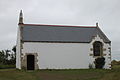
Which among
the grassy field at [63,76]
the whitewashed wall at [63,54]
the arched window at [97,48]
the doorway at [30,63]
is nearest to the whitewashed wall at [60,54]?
the whitewashed wall at [63,54]

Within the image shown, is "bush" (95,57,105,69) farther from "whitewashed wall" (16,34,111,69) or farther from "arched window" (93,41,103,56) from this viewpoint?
"arched window" (93,41,103,56)

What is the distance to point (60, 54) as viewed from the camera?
35.1m

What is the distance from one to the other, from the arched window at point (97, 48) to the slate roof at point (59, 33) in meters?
1.05

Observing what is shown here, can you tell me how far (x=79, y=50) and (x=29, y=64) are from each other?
774 cm

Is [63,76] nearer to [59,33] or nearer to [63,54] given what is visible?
[63,54]

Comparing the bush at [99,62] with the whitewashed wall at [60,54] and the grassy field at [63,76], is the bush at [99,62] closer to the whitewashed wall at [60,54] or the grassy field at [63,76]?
the whitewashed wall at [60,54]

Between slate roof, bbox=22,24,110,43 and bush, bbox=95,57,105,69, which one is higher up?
slate roof, bbox=22,24,110,43

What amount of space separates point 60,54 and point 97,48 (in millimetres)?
6126

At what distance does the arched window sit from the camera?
3691 centimetres

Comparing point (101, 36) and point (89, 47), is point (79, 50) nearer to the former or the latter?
point (89, 47)

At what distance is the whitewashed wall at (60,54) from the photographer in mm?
34156

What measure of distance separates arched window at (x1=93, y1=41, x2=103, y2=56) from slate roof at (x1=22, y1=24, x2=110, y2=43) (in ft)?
3.44

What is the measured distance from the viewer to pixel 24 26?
120 feet

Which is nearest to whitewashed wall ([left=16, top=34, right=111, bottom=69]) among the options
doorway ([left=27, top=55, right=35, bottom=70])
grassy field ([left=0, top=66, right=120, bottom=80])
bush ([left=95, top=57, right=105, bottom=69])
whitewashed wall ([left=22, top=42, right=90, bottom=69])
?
whitewashed wall ([left=22, top=42, right=90, bottom=69])
